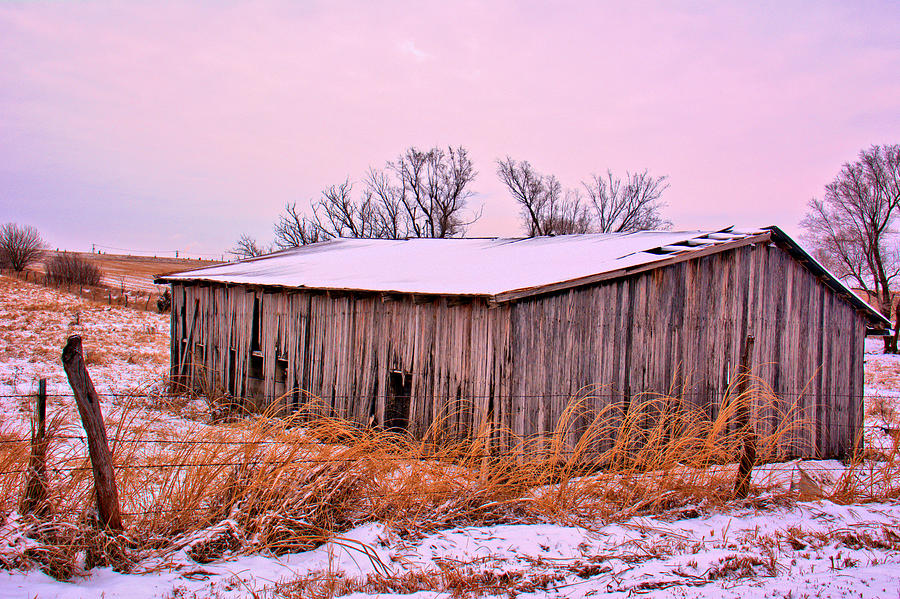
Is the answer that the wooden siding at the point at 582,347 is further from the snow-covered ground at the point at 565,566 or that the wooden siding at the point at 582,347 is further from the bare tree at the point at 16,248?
the bare tree at the point at 16,248


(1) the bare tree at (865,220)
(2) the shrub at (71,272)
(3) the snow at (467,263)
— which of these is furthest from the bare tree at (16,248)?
(1) the bare tree at (865,220)

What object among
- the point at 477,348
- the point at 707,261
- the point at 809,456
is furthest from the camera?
the point at 809,456

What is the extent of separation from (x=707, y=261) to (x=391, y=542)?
7.26 m

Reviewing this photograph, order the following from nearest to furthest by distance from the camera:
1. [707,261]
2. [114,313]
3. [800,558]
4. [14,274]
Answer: [800,558] → [707,261] → [114,313] → [14,274]

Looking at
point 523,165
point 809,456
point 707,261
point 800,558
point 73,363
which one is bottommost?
point 809,456

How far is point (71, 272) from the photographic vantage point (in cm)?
3775

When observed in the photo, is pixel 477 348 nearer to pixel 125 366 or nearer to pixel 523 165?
pixel 125 366

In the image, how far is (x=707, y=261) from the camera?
964cm

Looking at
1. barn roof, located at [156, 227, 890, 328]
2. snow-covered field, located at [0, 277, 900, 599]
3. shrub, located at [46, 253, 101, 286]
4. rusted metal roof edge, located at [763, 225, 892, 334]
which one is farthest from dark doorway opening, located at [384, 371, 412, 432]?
shrub, located at [46, 253, 101, 286]

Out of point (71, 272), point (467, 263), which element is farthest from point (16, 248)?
point (467, 263)

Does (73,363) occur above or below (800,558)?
above

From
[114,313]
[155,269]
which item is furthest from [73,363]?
[155,269]

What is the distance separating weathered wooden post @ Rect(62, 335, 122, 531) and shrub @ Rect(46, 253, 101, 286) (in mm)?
39077

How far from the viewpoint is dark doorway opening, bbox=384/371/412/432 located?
959 cm
